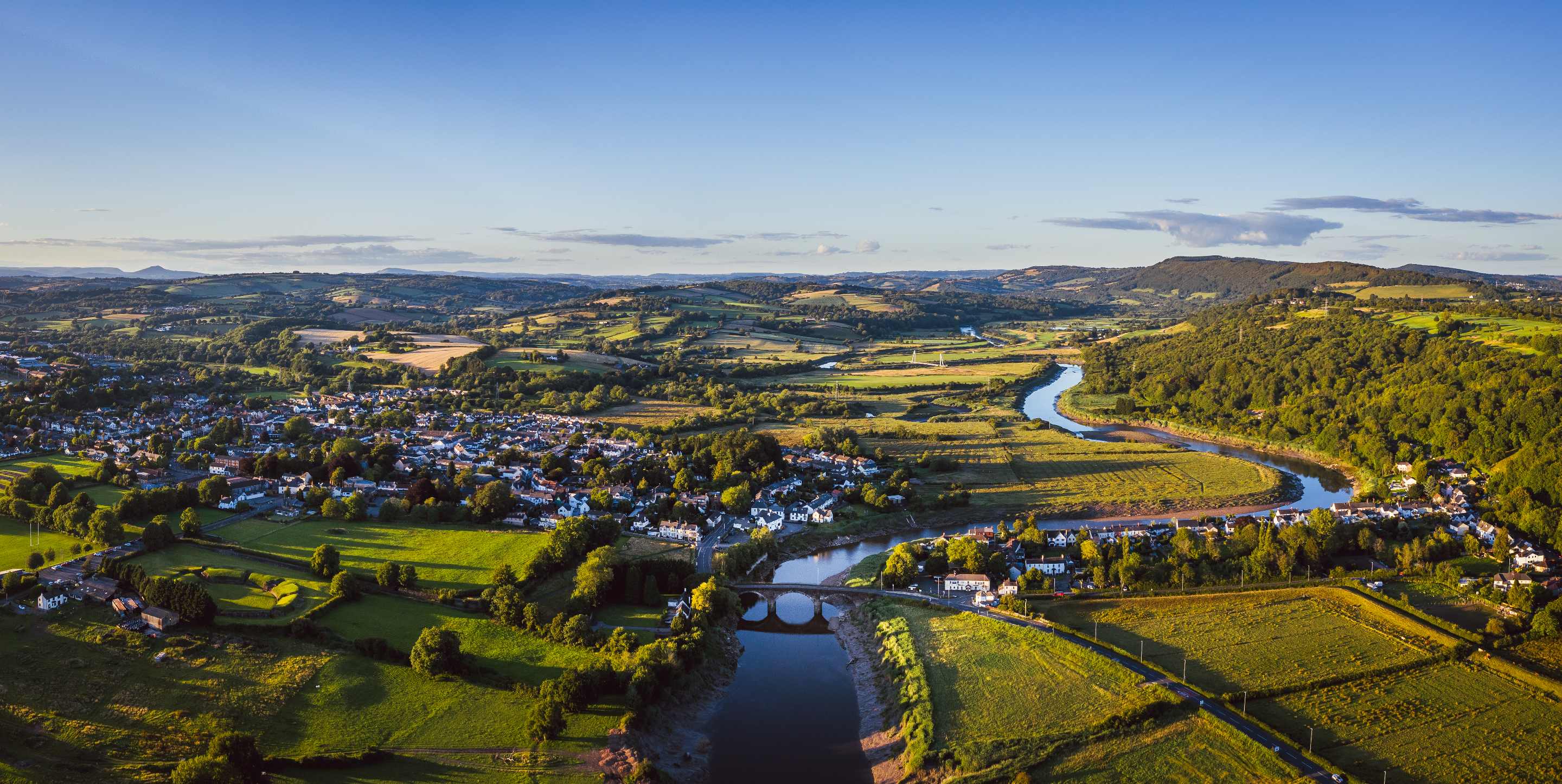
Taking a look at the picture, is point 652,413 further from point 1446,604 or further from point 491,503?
point 1446,604

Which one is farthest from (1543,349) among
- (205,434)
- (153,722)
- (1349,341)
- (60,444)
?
(60,444)

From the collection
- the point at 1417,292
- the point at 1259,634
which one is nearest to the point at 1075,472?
the point at 1259,634

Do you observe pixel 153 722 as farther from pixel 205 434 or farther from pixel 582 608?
pixel 205 434

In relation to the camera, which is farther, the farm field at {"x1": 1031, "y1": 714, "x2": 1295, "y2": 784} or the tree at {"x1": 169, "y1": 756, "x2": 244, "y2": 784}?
the farm field at {"x1": 1031, "y1": 714, "x2": 1295, "y2": 784}

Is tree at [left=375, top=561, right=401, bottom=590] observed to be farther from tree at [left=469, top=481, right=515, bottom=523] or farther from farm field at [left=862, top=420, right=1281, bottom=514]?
farm field at [left=862, top=420, right=1281, bottom=514]

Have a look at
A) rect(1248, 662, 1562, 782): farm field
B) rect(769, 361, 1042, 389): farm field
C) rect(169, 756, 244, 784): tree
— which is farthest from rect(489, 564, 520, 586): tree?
rect(769, 361, 1042, 389): farm field

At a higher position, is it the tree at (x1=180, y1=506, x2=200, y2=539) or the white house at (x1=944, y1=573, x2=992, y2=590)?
the tree at (x1=180, y1=506, x2=200, y2=539)

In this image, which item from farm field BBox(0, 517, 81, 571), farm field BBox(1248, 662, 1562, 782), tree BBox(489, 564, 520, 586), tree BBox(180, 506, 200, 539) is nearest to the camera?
farm field BBox(1248, 662, 1562, 782)
